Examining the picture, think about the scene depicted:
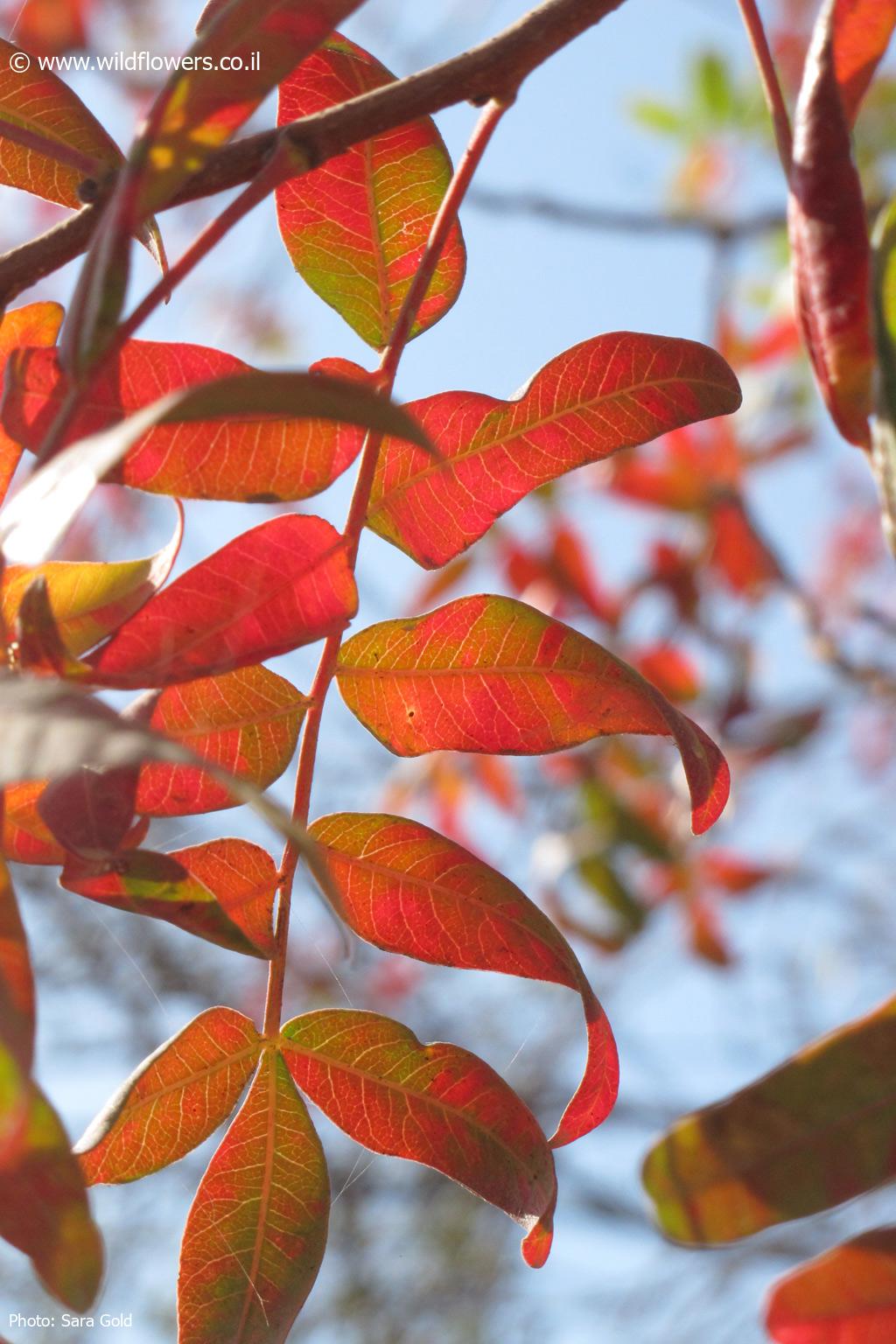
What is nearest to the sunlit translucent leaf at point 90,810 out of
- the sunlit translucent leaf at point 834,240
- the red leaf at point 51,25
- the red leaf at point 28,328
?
the red leaf at point 28,328

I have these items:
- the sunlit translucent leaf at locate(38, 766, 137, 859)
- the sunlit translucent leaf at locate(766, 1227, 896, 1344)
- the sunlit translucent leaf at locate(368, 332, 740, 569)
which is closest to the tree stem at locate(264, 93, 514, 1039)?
the sunlit translucent leaf at locate(368, 332, 740, 569)

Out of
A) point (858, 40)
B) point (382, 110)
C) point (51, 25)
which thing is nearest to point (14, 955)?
point (382, 110)

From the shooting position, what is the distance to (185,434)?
23.8 inches

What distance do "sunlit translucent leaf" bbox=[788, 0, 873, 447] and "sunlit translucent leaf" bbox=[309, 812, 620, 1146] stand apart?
0.27 m

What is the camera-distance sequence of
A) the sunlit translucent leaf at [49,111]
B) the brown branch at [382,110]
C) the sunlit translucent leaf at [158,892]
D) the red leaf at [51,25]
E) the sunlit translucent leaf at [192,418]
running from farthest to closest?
the red leaf at [51,25] → the sunlit translucent leaf at [49,111] → the brown branch at [382,110] → the sunlit translucent leaf at [158,892] → the sunlit translucent leaf at [192,418]

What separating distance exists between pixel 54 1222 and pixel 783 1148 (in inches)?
10.1

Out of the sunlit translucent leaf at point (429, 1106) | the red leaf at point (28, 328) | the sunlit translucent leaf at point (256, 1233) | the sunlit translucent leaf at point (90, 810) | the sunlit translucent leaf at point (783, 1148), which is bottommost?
the sunlit translucent leaf at point (256, 1233)

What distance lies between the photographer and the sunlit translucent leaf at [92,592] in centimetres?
61

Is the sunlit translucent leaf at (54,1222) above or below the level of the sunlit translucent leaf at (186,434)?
below

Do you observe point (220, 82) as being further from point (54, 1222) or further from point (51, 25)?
point (51, 25)

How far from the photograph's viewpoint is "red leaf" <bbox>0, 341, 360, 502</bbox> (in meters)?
0.60

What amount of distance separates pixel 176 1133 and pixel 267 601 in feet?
0.91

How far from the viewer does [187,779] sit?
62 cm

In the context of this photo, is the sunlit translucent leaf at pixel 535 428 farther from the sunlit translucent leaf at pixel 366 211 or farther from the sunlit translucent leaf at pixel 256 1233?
the sunlit translucent leaf at pixel 256 1233
